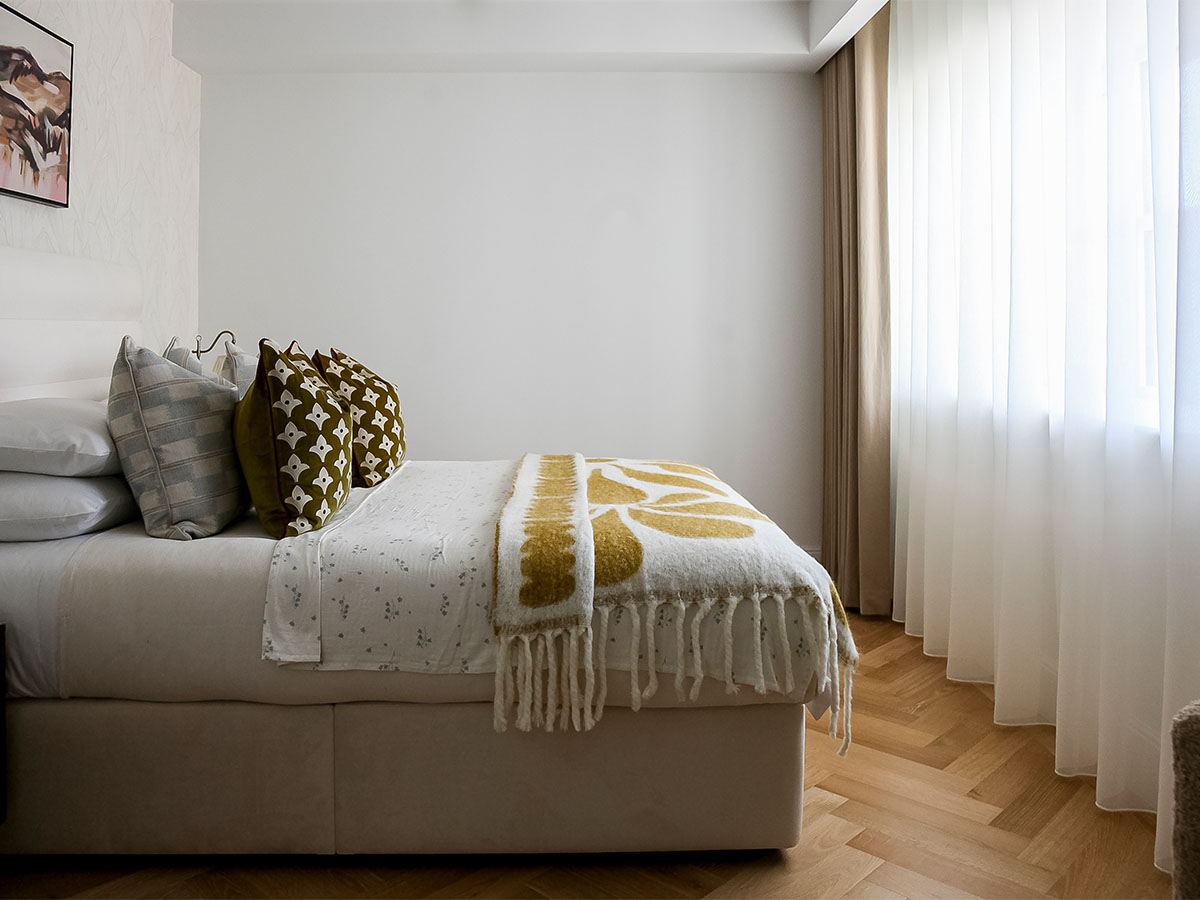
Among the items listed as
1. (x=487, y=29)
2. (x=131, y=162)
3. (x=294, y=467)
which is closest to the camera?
(x=294, y=467)

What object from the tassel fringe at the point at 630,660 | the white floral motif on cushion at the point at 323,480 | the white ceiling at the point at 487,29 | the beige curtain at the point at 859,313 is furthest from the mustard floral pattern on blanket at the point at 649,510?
the white ceiling at the point at 487,29

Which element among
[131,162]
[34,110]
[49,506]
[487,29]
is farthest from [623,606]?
[487,29]

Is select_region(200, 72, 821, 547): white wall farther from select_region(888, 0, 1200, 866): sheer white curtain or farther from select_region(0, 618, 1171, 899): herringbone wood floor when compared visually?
select_region(0, 618, 1171, 899): herringbone wood floor

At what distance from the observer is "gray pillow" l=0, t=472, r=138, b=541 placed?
1.93m

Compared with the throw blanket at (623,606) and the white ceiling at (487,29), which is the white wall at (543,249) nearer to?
the white ceiling at (487,29)

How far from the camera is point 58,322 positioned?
284 centimetres

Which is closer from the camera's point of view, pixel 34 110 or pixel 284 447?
pixel 284 447

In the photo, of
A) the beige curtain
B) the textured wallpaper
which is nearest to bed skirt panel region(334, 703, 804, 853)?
the textured wallpaper

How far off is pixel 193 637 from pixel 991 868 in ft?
5.63

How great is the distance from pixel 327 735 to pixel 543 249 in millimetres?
2897

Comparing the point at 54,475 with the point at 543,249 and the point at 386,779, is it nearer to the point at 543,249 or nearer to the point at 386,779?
the point at 386,779

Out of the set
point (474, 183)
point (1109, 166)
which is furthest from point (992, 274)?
point (474, 183)

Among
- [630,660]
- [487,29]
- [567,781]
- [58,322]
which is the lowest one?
[567,781]

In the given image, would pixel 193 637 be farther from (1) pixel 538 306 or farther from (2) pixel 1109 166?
(1) pixel 538 306
